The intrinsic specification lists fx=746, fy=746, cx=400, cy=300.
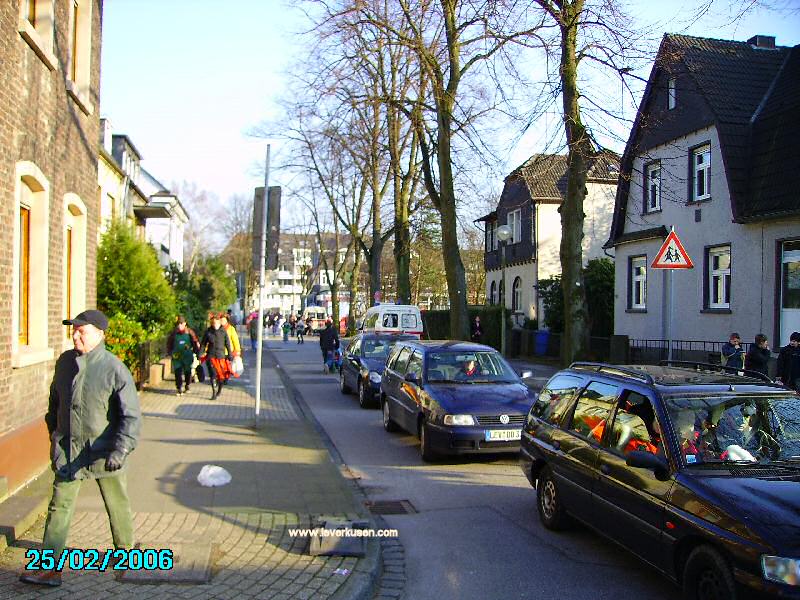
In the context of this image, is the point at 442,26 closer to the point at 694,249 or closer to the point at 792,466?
the point at 694,249

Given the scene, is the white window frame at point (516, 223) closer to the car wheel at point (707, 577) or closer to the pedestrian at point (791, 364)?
the pedestrian at point (791, 364)

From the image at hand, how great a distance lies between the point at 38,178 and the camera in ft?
27.5

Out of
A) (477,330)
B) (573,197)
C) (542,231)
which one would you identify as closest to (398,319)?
(477,330)

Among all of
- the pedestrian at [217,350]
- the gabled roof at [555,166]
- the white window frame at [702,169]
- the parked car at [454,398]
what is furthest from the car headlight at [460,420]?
the white window frame at [702,169]

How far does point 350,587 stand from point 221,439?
6.10 metres

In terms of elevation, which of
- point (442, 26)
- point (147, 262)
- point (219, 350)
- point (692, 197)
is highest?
point (442, 26)

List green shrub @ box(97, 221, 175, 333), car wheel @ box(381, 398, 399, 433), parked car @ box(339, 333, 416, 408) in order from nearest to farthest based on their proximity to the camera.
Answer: car wheel @ box(381, 398, 399, 433) < parked car @ box(339, 333, 416, 408) < green shrub @ box(97, 221, 175, 333)

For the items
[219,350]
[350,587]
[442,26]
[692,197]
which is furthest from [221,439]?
[692,197]

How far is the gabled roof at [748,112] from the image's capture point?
17.3m

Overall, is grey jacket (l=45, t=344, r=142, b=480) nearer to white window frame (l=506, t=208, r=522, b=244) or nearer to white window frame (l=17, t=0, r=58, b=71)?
white window frame (l=17, t=0, r=58, b=71)

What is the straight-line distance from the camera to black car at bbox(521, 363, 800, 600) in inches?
163

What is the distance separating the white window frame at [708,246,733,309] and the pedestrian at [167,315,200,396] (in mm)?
13568

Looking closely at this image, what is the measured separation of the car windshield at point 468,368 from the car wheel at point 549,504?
3657 mm

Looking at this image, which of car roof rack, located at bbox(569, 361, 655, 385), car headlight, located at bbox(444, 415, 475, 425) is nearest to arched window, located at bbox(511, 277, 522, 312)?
car headlight, located at bbox(444, 415, 475, 425)
